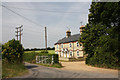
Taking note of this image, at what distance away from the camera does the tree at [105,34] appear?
1324cm

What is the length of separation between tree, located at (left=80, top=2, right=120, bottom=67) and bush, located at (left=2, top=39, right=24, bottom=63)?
33.5 feet

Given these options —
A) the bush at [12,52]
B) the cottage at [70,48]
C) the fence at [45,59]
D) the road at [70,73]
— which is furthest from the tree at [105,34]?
the cottage at [70,48]

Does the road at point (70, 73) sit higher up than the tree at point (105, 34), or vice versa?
the tree at point (105, 34)

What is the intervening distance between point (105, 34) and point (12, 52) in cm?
1236

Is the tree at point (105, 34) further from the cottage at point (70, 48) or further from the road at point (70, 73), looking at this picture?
the cottage at point (70, 48)

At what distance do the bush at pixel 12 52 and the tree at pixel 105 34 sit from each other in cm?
1021

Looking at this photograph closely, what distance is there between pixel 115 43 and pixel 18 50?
11.4 metres

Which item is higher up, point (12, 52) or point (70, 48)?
point (70, 48)

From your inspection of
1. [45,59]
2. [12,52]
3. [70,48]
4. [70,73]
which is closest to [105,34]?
[70,73]

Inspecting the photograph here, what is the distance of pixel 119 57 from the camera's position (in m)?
14.4

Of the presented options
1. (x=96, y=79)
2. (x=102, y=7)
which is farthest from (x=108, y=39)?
(x=96, y=79)

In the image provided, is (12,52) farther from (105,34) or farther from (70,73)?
(105,34)

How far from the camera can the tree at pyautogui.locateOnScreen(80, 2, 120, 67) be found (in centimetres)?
1324

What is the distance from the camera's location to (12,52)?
42.5 feet
